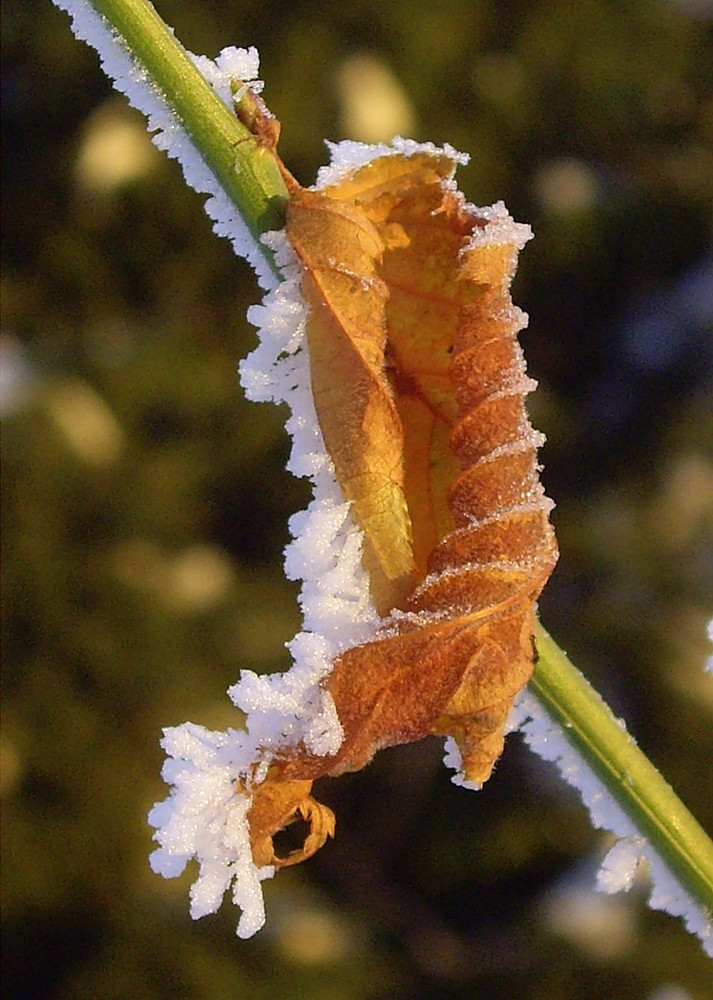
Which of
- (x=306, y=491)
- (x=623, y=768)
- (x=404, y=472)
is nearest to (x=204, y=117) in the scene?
(x=404, y=472)

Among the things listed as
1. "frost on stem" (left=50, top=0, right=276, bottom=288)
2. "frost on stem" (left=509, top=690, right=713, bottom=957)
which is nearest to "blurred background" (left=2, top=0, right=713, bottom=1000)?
"frost on stem" (left=509, top=690, right=713, bottom=957)

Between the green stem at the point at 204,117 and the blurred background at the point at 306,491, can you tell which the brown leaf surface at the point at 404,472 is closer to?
the green stem at the point at 204,117

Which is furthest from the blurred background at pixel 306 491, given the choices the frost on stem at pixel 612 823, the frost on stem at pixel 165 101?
the frost on stem at pixel 165 101

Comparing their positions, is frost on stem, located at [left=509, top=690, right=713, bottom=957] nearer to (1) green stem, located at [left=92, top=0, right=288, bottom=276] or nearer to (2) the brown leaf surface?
(2) the brown leaf surface

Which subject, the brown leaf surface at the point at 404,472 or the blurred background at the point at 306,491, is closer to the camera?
the brown leaf surface at the point at 404,472

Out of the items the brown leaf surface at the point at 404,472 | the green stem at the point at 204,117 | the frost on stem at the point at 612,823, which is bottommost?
the frost on stem at the point at 612,823

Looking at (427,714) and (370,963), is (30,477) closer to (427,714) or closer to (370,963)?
(370,963)

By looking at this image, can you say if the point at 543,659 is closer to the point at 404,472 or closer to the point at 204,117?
the point at 404,472

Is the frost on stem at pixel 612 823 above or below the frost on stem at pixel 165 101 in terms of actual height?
below
